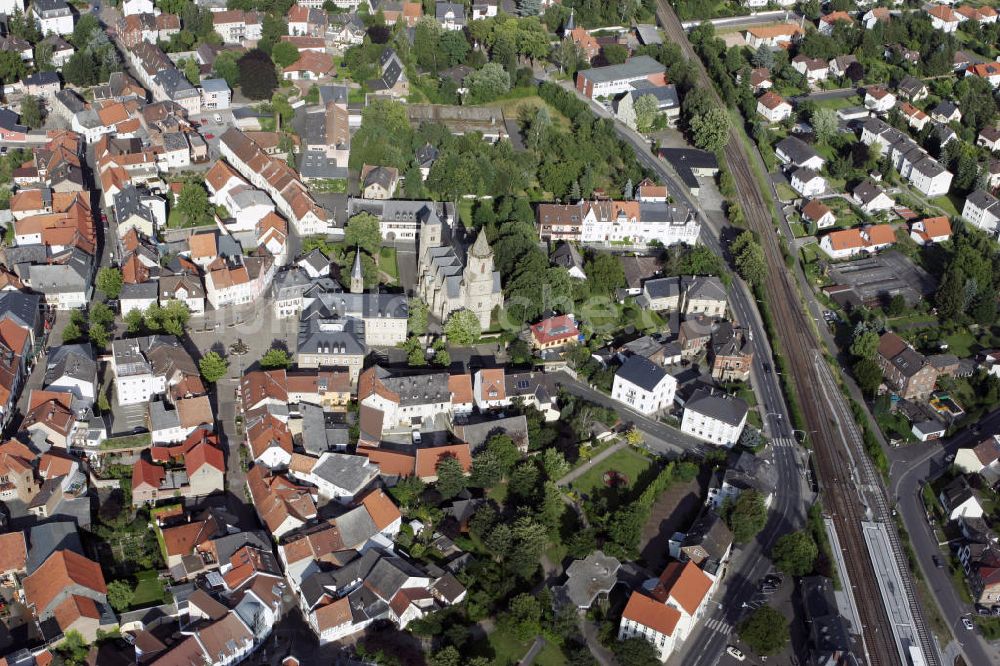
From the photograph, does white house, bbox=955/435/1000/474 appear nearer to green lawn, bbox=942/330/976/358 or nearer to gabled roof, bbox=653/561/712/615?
green lawn, bbox=942/330/976/358

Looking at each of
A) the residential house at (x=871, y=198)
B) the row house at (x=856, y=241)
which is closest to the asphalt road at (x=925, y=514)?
the row house at (x=856, y=241)

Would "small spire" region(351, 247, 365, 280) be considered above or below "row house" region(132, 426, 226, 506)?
above

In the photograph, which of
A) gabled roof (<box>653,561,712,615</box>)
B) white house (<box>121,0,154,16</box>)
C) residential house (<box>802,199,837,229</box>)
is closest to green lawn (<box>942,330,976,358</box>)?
residential house (<box>802,199,837,229</box>)

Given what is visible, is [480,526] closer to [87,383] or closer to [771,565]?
[771,565]

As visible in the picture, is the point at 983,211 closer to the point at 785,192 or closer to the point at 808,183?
the point at 808,183

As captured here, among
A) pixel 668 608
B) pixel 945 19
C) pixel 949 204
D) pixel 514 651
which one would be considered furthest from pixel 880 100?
pixel 514 651

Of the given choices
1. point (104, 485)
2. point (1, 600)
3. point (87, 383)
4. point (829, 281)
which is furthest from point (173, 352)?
point (829, 281)
